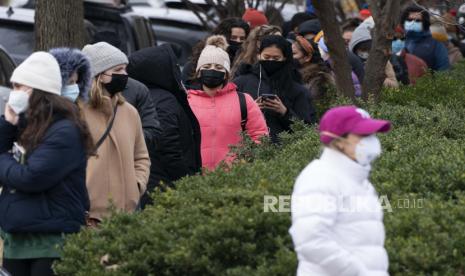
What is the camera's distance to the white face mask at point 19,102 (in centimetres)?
638

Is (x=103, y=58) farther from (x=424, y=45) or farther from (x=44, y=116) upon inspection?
(x=424, y=45)

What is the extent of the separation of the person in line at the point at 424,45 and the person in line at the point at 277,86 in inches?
223

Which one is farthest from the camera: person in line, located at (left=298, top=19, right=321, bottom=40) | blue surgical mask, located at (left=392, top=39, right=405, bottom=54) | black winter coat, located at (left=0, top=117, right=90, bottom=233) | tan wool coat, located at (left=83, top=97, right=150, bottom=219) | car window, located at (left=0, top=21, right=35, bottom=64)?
car window, located at (left=0, top=21, right=35, bottom=64)

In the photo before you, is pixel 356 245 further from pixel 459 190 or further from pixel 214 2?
pixel 214 2

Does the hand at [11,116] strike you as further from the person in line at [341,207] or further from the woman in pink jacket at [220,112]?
the woman in pink jacket at [220,112]

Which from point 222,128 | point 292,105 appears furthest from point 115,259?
point 292,105

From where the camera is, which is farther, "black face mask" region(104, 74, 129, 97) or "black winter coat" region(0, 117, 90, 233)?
"black face mask" region(104, 74, 129, 97)

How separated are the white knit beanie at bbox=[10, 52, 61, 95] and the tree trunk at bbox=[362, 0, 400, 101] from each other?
4.47 metres

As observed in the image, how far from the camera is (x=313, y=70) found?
11141mm

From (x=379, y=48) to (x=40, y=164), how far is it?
5055 millimetres

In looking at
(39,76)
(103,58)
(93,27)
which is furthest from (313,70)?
(93,27)

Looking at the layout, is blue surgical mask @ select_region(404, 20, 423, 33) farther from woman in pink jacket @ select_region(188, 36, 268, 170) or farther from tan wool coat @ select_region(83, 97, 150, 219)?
tan wool coat @ select_region(83, 97, 150, 219)

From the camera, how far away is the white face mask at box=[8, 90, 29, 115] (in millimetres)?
6375

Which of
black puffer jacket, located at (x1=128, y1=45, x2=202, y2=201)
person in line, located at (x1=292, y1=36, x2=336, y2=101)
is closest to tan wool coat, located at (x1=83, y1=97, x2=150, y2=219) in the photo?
black puffer jacket, located at (x1=128, y1=45, x2=202, y2=201)
